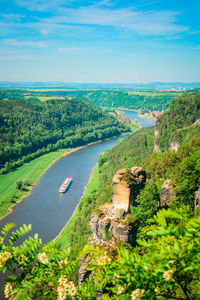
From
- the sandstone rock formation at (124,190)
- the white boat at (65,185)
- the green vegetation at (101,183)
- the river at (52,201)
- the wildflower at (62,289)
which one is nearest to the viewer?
the wildflower at (62,289)

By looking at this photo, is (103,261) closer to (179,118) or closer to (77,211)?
(77,211)

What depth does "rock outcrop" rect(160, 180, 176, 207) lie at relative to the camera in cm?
2283

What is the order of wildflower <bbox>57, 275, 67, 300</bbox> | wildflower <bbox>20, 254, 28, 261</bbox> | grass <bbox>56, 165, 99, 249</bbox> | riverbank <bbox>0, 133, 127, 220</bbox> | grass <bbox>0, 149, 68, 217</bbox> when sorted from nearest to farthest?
wildflower <bbox>57, 275, 67, 300</bbox> < wildflower <bbox>20, 254, 28, 261</bbox> < grass <bbox>56, 165, 99, 249</bbox> < riverbank <bbox>0, 133, 127, 220</bbox> < grass <bbox>0, 149, 68, 217</bbox>

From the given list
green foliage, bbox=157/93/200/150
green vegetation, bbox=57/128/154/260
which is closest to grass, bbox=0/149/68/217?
green vegetation, bbox=57/128/154/260

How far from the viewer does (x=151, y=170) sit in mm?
32062

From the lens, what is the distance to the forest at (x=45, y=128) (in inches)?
3372

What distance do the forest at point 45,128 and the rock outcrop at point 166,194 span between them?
59.7 meters

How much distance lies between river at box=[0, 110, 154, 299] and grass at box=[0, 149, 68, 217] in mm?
1814

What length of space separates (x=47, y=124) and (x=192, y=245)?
12129 cm

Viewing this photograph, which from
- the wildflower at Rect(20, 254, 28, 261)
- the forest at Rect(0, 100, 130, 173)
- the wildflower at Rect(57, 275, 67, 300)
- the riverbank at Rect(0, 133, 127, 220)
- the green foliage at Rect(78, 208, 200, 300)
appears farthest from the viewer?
the forest at Rect(0, 100, 130, 173)

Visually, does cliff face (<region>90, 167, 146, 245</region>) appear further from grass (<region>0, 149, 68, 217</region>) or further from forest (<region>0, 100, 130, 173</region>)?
forest (<region>0, 100, 130, 173</region>)

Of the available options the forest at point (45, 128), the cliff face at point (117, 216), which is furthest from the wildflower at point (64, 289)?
the forest at point (45, 128)

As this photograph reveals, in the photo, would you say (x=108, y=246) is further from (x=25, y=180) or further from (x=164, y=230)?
(x=25, y=180)

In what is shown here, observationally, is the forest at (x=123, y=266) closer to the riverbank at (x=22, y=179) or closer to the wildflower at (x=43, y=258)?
the wildflower at (x=43, y=258)
